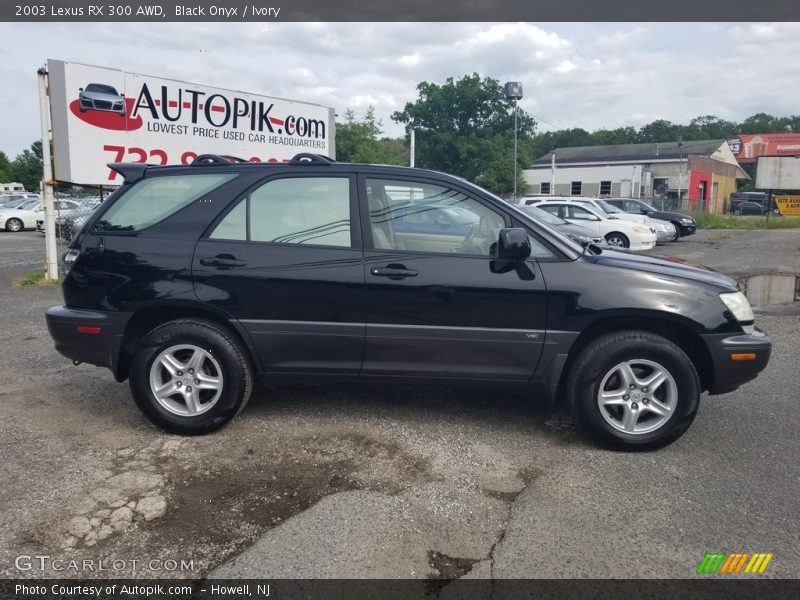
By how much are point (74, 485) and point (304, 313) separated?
5.33 feet

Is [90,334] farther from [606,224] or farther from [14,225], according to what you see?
[14,225]

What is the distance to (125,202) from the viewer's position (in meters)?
4.44

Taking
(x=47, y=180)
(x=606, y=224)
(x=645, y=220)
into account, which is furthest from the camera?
(x=645, y=220)

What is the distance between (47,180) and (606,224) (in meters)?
13.0

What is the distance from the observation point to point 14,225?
24750 mm

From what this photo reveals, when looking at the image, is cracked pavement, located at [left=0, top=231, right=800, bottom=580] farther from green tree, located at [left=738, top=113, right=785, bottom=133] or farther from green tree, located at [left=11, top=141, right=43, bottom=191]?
green tree, located at [left=738, top=113, right=785, bottom=133]

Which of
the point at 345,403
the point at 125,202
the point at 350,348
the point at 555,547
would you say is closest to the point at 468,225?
the point at 350,348

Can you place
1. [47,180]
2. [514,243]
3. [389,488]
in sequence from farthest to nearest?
[47,180] < [514,243] < [389,488]

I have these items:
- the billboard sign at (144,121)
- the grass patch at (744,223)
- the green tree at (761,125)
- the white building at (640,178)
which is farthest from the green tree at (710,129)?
the billboard sign at (144,121)

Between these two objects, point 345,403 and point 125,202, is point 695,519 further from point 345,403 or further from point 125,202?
point 125,202

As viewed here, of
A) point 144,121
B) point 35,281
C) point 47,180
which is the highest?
point 144,121

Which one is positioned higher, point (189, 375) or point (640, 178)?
point (640, 178)

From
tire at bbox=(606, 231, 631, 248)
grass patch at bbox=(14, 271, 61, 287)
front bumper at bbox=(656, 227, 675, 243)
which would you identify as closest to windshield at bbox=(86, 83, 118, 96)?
grass patch at bbox=(14, 271, 61, 287)
